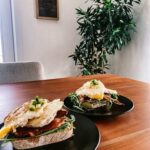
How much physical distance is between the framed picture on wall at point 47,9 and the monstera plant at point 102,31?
0.33 meters

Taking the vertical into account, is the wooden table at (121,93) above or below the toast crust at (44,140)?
below

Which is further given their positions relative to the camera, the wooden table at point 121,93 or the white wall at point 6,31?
the white wall at point 6,31

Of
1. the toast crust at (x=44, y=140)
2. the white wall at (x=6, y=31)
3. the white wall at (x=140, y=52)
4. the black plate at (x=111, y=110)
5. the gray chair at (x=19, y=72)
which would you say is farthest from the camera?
the white wall at (x=140, y=52)

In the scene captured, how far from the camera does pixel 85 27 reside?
9.43 ft

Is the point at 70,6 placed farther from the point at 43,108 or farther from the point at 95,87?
the point at 43,108

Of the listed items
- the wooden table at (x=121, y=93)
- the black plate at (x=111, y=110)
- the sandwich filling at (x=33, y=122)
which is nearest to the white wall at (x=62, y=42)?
the wooden table at (x=121, y=93)

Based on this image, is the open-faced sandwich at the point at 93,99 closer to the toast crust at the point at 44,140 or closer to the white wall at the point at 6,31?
the toast crust at the point at 44,140

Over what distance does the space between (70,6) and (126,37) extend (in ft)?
3.12

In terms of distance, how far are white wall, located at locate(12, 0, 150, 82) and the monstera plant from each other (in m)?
0.15

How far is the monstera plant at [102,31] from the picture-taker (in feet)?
8.86

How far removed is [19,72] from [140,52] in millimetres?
1810

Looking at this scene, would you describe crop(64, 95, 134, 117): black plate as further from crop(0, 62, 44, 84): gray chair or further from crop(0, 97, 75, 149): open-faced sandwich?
crop(0, 62, 44, 84): gray chair

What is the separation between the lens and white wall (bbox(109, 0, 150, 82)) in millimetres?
2719

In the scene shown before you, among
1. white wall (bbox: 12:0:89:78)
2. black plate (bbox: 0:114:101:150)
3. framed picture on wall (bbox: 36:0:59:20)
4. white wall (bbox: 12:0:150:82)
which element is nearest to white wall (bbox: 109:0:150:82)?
white wall (bbox: 12:0:150:82)
